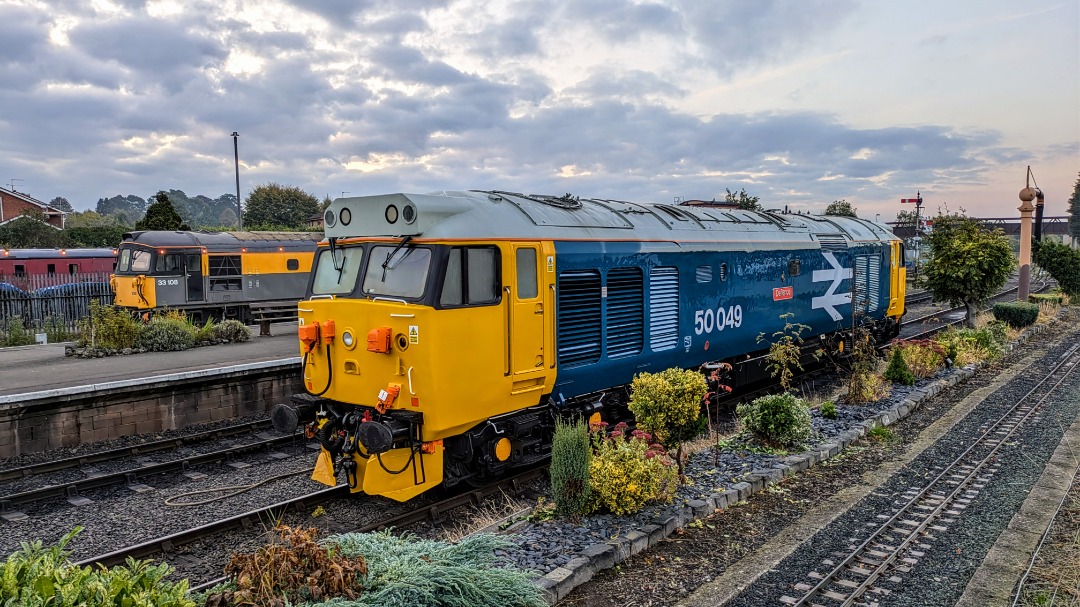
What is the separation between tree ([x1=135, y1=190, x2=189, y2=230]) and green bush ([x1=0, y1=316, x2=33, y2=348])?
17433mm

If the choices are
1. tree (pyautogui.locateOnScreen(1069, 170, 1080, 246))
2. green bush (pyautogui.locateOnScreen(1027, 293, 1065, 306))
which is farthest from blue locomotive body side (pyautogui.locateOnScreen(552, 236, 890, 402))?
tree (pyautogui.locateOnScreen(1069, 170, 1080, 246))

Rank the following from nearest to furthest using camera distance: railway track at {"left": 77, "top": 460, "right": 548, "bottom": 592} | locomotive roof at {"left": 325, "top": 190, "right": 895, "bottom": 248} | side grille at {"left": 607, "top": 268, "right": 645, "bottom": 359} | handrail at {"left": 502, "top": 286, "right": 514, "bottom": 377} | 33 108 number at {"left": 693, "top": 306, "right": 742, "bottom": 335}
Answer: railway track at {"left": 77, "top": 460, "right": 548, "bottom": 592} → locomotive roof at {"left": 325, "top": 190, "right": 895, "bottom": 248} → handrail at {"left": 502, "top": 286, "right": 514, "bottom": 377} → side grille at {"left": 607, "top": 268, "right": 645, "bottom": 359} → 33 108 number at {"left": 693, "top": 306, "right": 742, "bottom": 335}

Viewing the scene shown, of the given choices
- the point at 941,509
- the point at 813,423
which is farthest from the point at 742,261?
the point at 941,509

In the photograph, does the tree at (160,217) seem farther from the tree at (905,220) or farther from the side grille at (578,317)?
the tree at (905,220)

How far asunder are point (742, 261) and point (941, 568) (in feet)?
23.1

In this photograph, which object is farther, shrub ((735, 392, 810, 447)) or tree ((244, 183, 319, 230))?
tree ((244, 183, 319, 230))

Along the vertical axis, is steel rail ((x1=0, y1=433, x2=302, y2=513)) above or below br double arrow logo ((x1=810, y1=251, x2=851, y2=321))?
below

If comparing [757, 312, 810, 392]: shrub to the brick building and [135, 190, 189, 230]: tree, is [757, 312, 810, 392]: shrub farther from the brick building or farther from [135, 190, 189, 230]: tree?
the brick building

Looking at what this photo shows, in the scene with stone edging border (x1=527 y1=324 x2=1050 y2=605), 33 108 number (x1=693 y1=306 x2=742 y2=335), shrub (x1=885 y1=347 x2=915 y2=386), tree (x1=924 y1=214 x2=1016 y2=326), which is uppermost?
tree (x1=924 y1=214 x2=1016 y2=326)

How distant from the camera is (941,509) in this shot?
8.56 metres

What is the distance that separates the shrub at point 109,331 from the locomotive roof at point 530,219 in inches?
451

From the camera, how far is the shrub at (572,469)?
765cm

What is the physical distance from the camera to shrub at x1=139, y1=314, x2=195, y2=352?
17938 millimetres

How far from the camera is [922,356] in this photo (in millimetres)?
16031
